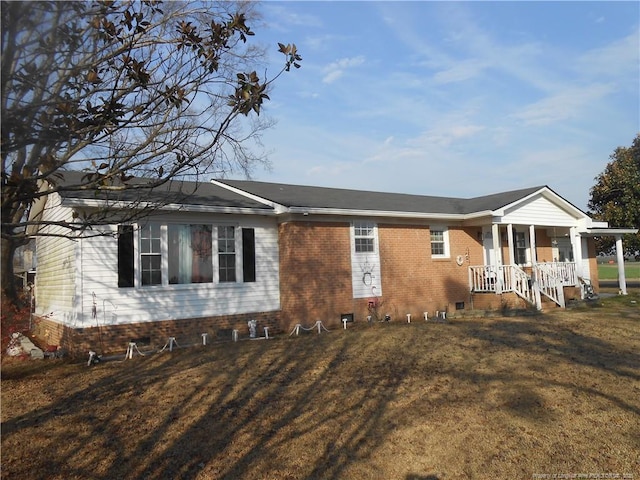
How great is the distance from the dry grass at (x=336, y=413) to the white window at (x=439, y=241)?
653 centimetres

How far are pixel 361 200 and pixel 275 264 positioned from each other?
170 inches

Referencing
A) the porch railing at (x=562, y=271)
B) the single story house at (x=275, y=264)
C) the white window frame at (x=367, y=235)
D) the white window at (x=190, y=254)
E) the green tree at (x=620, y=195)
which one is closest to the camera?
the single story house at (x=275, y=264)

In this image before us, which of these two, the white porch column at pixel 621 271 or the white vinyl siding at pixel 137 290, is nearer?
the white vinyl siding at pixel 137 290

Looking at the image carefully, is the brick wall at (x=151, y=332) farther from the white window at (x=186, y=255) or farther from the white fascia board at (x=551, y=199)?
the white fascia board at (x=551, y=199)

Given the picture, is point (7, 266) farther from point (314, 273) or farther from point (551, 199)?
point (551, 199)

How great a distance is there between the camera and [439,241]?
16688 mm

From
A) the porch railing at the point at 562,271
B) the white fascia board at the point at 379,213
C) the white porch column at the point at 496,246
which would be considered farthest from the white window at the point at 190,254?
the porch railing at the point at 562,271

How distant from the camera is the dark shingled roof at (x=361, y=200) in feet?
46.3

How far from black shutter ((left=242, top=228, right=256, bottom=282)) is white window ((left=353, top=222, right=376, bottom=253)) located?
3.21 m

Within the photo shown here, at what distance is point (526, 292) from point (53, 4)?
15.7 metres

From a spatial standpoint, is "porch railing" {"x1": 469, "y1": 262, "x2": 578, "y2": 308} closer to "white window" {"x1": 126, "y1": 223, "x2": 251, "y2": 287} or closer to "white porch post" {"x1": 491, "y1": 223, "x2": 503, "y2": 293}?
"white porch post" {"x1": 491, "y1": 223, "x2": 503, "y2": 293}

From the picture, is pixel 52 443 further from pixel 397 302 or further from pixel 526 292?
pixel 526 292

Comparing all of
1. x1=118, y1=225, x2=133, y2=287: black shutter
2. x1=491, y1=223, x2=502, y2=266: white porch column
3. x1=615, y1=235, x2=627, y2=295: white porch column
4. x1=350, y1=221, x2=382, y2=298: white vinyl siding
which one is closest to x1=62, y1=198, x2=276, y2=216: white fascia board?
x1=118, y1=225, x2=133, y2=287: black shutter

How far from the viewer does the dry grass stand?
4.78 metres
